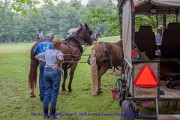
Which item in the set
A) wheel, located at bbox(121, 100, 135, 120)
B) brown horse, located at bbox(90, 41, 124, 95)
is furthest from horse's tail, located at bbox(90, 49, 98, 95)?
wheel, located at bbox(121, 100, 135, 120)

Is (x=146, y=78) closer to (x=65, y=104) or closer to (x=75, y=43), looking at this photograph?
(x=65, y=104)

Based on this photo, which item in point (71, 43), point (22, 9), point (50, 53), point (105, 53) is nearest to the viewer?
point (50, 53)

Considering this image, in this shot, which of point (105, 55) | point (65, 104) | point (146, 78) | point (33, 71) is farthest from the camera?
point (105, 55)

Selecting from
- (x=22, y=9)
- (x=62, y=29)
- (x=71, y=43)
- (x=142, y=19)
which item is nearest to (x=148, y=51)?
(x=71, y=43)

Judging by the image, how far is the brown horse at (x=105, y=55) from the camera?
28.6 feet

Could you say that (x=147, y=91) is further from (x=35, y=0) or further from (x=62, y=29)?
(x=62, y=29)

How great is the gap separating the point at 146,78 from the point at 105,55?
13.2 ft

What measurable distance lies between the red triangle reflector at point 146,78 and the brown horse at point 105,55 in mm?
3904

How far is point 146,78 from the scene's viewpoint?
4.75m

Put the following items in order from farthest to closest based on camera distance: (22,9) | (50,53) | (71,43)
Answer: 1. (22,9)
2. (71,43)
3. (50,53)

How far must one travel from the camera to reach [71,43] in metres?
9.52

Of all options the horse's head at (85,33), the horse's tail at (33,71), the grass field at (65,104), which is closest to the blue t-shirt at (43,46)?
the horse's tail at (33,71)

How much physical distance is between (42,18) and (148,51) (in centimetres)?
7155

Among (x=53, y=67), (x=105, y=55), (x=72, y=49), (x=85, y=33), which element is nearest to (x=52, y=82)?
(x=53, y=67)
